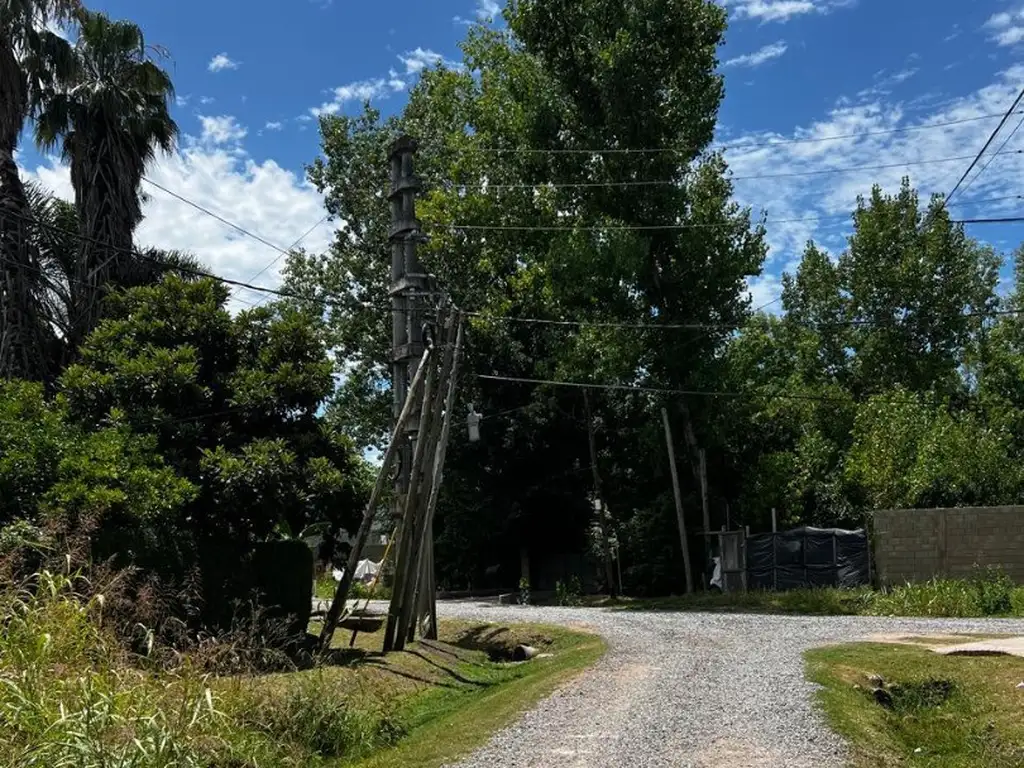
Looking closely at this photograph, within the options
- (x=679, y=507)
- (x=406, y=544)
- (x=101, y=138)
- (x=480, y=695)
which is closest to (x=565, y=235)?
(x=679, y=507)

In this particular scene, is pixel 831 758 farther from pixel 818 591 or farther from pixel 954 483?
pixel 954 483

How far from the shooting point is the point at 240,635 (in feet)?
31.0

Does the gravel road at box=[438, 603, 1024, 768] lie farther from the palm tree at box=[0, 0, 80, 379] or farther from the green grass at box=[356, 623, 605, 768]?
the palm tree at box=[0, 0, 80, 379]

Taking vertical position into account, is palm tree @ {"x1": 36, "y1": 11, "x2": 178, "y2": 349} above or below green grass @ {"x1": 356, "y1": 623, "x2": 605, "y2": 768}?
above

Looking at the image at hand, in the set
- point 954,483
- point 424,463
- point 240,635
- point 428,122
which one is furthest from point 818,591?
point 428,122

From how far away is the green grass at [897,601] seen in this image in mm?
18578

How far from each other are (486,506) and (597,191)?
1145 cm

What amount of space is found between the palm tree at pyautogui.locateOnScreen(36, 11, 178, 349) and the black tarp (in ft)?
52.4

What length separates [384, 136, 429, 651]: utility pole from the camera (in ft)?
55.2

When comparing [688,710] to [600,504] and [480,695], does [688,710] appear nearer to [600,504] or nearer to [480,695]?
[480,695]

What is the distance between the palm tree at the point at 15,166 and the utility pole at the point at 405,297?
6911 millimetres

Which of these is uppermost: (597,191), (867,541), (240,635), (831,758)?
(597,191)

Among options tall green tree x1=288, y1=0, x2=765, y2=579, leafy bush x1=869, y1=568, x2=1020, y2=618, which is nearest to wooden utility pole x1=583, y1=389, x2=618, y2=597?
tall green tree x1=288, y1=0, x2=765, y2=579

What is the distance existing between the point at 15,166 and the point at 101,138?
203 cm
